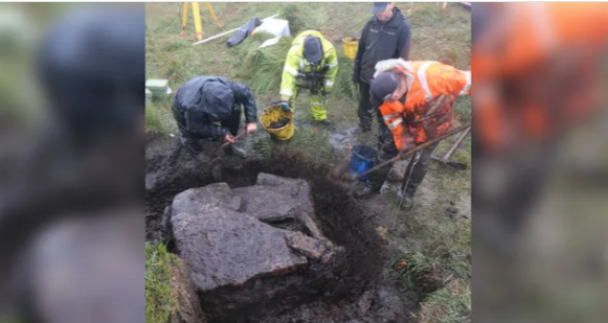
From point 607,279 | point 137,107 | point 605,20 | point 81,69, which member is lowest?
point 607,279

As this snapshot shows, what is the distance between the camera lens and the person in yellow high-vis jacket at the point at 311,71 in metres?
3.00

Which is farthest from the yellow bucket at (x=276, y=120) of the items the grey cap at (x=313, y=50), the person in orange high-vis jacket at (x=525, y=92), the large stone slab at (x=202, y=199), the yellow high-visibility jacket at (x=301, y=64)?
the person in orange high-vis jacket at (x=525, y=92)

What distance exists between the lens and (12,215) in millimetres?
2465

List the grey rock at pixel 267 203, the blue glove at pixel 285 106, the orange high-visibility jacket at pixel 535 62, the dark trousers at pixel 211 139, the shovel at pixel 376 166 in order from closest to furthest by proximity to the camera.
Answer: the orange high-visibility jacket at pixel 535 62 < the shovel at pixel 376 166 < the blue glove at pixel 285 106 < the dark trousers at pixel 211 139 < the grey rock at pixel 267 203

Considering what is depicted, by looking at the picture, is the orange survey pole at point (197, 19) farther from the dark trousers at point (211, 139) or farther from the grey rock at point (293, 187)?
the grey rock at point (293, 187)

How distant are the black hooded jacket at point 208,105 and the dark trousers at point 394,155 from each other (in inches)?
37.7

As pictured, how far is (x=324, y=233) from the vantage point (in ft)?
11.3

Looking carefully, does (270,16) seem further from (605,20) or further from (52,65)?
(605,20)

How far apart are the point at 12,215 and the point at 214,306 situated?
146cm

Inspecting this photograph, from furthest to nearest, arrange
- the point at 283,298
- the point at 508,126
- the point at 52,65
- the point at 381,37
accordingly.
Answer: the point at 283,298, the point at 381,37, the point at 508,126, the point at 52,65

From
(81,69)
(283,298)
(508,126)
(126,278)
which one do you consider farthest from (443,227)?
(81,69)

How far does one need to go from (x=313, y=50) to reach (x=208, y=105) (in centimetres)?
88

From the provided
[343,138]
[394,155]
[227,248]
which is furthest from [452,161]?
[227,248]

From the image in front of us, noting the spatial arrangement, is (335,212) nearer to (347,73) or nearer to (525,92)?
(347,73)
